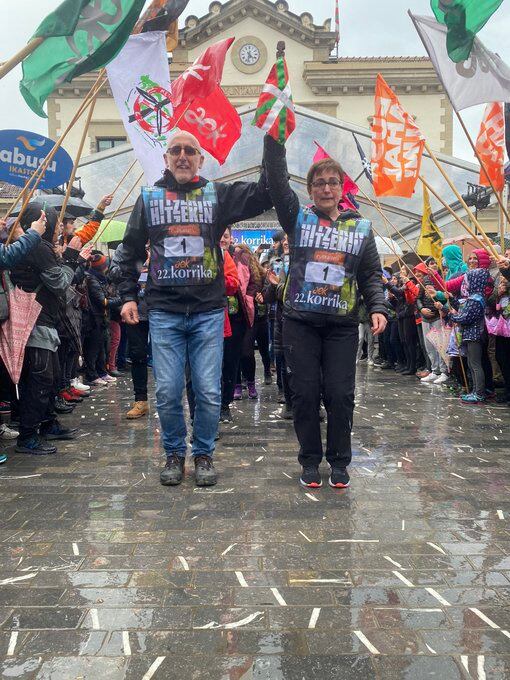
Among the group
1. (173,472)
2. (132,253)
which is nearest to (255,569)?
(173,472)

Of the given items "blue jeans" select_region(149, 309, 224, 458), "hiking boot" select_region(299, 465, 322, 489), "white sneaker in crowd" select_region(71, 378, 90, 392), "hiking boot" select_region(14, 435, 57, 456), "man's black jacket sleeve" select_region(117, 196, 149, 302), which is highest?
"man's black jacket sleeve" select_region(117, 196, 149, 302)

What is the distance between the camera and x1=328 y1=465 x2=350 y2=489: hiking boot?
429 centimetres

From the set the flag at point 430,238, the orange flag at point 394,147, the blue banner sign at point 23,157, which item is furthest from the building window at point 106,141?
the blue banner sign at point 23,157

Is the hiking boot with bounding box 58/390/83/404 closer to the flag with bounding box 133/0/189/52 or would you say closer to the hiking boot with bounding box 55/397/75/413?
the hiking boot with bounding box 55/397/75/413

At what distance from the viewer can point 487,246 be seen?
18.4ft

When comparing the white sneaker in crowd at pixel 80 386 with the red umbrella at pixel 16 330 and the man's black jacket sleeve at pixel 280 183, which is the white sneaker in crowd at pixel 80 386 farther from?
the man's black jacket sleeve at pixel 280 183

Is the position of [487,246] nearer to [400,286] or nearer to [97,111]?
[400,286]

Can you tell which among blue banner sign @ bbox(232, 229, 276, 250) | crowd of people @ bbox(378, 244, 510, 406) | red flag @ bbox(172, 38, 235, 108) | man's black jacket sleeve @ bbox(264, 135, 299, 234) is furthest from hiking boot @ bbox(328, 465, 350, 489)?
blue banner sign @ bbox(232, 229, 276, 250)

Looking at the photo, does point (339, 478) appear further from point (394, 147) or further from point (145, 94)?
point (394, 147)

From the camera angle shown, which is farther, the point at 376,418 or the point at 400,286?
the point at 400,286

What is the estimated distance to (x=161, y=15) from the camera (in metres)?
6.28

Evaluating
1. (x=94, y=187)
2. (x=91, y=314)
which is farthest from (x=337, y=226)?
(x=94, y=187)

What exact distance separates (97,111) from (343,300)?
1346 inches

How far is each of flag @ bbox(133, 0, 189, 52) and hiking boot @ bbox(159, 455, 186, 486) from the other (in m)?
4.14
